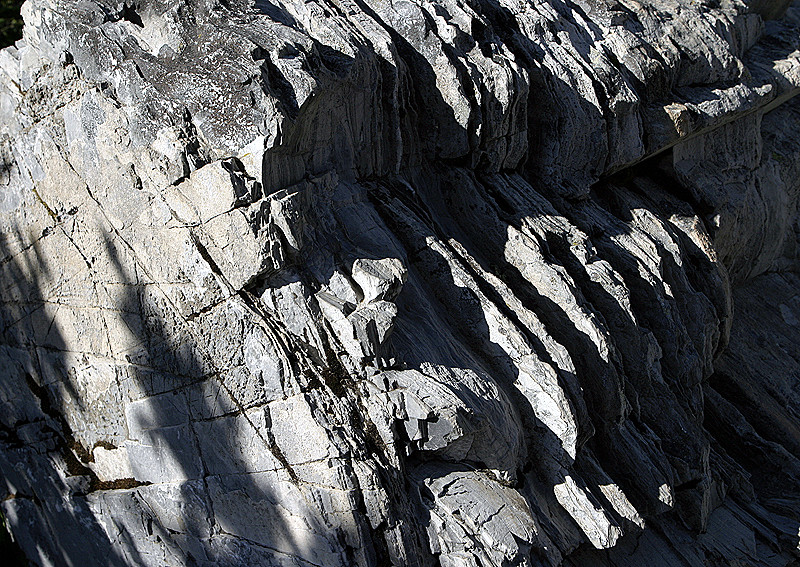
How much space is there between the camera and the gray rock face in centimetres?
697

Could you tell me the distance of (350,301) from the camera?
7195 millimetres

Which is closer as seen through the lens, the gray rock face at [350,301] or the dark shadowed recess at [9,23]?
the gray rock face at [350,301]

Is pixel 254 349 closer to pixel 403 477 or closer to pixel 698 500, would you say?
pixel 403 477

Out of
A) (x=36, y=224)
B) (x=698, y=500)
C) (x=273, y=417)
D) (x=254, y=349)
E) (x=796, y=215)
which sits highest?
(x=36, y=224)

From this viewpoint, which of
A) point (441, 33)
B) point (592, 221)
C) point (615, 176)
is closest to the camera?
point (441, 33)

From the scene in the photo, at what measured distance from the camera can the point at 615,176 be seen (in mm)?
11523

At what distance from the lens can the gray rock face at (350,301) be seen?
6.97 metres

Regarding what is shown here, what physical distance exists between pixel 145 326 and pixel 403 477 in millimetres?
2910

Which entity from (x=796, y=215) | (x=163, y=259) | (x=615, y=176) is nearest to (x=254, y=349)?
(x=163, y=259)

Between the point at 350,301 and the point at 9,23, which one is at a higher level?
the point at 9,23

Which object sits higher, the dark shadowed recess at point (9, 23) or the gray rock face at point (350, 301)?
the dark shadowed recess at point (9, 23)

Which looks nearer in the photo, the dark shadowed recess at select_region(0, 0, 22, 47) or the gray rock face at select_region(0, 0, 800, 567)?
the gray rock face at select_region(0, 0, 800, 567)

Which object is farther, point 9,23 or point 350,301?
point 9,23

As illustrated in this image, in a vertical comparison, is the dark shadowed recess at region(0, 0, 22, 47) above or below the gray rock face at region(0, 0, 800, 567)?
above
